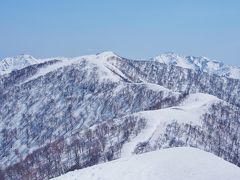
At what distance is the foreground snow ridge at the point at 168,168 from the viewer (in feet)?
193

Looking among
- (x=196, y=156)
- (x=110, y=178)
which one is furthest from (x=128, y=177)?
(x=196, y=156)

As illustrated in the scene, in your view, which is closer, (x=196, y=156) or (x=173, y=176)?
(x=173, y=176)

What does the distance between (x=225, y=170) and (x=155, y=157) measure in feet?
29.4

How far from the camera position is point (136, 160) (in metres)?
65.8

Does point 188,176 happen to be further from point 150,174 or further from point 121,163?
point 121,163

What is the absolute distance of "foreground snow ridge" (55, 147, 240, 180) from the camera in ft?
193

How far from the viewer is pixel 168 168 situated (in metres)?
60.1

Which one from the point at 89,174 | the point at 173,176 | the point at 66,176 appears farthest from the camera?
the point at 66,176

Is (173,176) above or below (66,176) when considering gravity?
above

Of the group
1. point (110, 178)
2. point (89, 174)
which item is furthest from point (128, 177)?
point (89, 174)

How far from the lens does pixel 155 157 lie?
6562 cm

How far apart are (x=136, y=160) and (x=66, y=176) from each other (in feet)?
33.5

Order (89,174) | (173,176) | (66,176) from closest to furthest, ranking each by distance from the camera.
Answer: (173,176) < (89,174) < (66,176)

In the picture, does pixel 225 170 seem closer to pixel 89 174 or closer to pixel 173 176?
pixel 173 176
